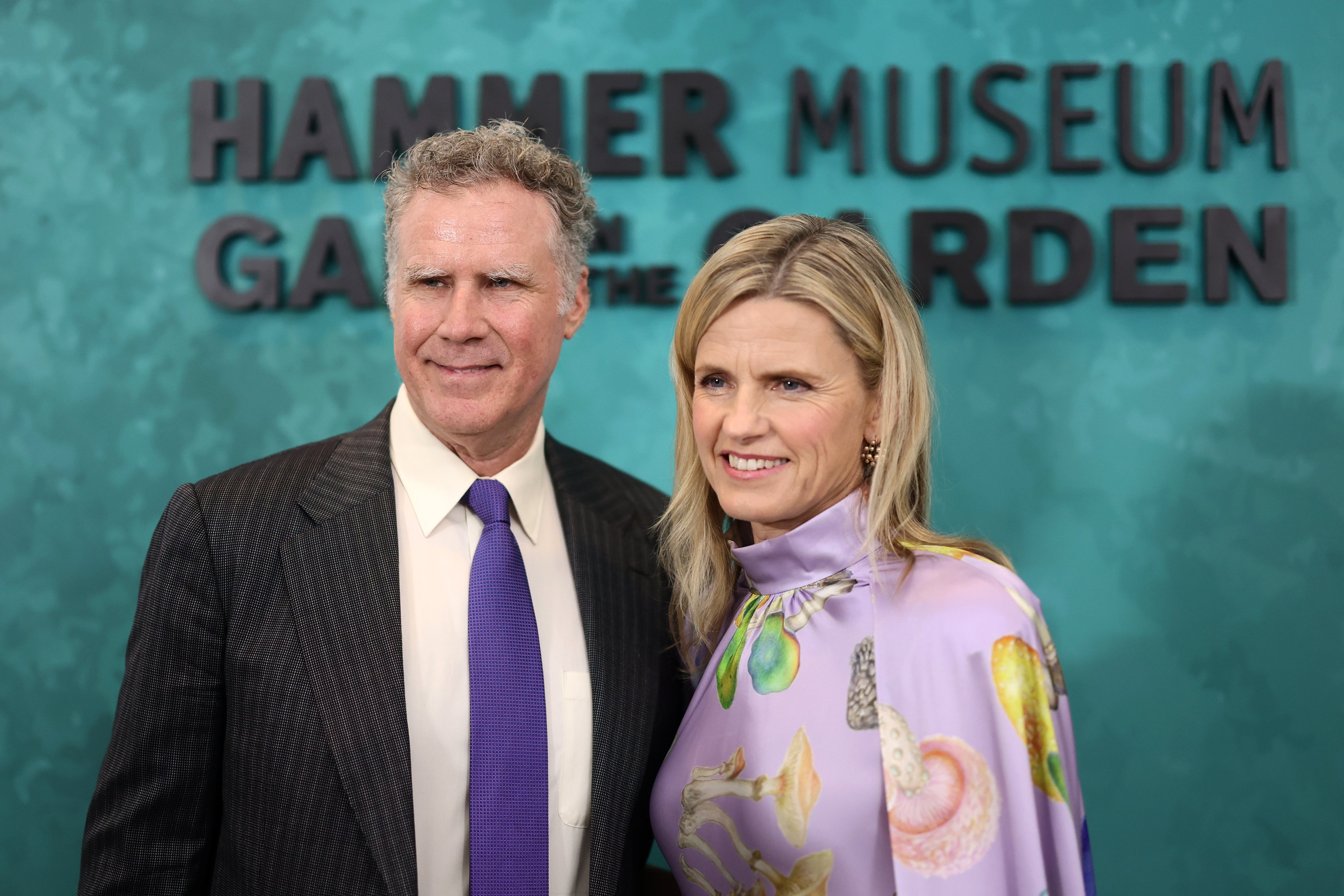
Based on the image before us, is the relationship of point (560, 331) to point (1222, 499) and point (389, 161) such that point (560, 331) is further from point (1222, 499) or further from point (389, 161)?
point (1222, 499)

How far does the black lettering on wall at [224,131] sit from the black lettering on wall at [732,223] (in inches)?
47.5

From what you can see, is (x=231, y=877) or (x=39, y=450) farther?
(x=39, y=450)

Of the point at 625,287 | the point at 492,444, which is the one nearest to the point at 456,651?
the point at 492,444

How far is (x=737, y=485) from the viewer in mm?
1607

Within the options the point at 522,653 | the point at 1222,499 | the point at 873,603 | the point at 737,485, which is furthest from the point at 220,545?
the point at 1222,499

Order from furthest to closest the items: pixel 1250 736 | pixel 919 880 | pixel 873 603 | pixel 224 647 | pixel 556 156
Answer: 1. pixel 1250 736
2. pixel 556 156
3. pixel 224 647
4. pixel 873 603
5. pixel 919 880

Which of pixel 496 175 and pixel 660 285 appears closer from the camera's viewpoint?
pixel 496 175

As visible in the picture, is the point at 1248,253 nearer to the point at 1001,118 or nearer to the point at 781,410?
the point at 1001,118

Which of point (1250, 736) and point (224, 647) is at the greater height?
point (224, 647)

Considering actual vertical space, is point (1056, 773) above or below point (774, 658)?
below

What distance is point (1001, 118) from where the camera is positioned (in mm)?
2707

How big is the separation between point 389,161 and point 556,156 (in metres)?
1.08

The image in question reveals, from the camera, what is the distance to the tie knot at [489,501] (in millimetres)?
1769

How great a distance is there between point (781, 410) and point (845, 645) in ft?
1.17
